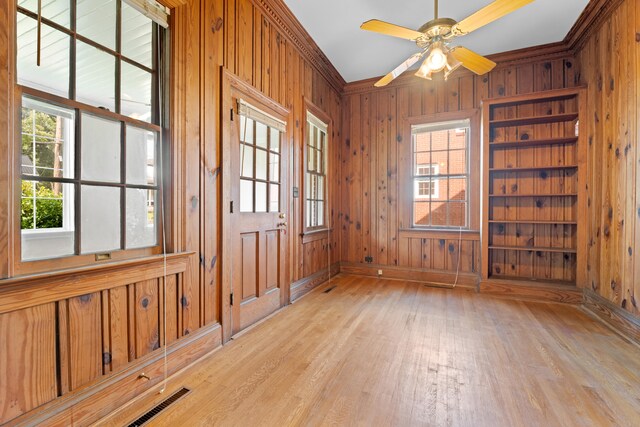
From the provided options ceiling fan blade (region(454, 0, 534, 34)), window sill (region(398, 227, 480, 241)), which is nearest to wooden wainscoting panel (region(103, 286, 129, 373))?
ceiling fan blade (region(454, 0, 534, 34))

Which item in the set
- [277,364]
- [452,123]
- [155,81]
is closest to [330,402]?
[277,364]

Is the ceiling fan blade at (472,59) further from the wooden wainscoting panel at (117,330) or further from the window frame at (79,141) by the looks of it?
the wooden wainscoting panel at (117,330)

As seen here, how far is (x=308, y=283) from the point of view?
385 cm

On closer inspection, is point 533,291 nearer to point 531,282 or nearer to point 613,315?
point 531,282

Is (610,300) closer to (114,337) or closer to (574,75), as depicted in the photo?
(574,75)

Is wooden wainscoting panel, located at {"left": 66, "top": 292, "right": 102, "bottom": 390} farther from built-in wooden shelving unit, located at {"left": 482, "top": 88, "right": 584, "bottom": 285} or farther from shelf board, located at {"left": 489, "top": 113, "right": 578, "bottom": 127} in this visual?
shelf board, located at {"left": 489, "top": 113, "right": 578, "bottom": 127}

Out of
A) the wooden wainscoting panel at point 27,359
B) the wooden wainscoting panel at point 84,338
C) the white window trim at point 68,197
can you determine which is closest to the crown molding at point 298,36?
the white window trim at point 68,197

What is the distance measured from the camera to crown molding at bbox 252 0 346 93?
295 centimetres

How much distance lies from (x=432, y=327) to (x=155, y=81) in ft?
10.1

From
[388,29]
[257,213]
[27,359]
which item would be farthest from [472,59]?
[27,359]

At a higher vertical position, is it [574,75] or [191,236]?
[574,75]

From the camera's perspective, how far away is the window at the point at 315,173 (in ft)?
13.0

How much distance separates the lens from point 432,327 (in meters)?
2.76

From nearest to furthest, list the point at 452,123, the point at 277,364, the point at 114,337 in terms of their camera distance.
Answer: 1. the point at 114,337
2. the point at 277,364
3. the point at 452,123
